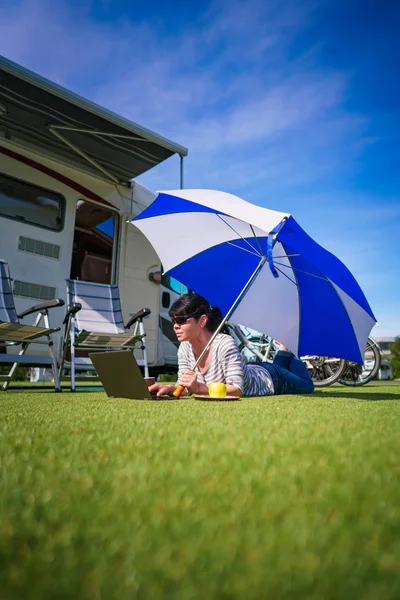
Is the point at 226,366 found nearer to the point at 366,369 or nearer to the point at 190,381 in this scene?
the point at 190,381

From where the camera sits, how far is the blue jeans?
348 cm

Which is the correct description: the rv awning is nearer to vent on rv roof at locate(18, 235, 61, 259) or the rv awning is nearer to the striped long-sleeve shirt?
vent on rv roof at locate(18, 235, 61, 259)

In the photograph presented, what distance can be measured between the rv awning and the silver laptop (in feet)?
9.69

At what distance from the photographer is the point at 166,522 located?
47 centimetres

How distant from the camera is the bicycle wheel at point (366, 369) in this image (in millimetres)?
5613

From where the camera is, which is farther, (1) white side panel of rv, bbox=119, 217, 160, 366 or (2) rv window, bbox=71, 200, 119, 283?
(2) rv window, bbox=71, 200, 119, 283

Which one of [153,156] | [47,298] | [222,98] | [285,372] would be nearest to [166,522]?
[285,372]

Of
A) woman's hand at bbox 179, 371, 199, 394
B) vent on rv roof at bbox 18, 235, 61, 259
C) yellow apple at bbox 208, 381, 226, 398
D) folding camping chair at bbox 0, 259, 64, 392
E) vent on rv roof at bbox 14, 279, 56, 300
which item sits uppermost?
vent on rv roof at bbox 18, 235, 61, 259

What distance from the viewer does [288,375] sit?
3.57m

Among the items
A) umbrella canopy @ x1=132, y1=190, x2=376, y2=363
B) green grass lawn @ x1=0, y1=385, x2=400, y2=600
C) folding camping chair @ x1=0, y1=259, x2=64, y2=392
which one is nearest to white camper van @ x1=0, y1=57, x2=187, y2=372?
folding camping chair @ x1=0, y1=259, x2=64, y2=392

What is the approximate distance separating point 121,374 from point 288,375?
1.62 m

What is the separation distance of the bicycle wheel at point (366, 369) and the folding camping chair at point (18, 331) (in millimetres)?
3938

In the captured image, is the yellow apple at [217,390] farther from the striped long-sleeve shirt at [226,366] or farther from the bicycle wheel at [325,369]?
the bicycle wheel at [325,369]

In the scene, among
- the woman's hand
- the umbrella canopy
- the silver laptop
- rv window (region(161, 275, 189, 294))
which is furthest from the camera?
rv window (region(161, 275, 189, 294))
